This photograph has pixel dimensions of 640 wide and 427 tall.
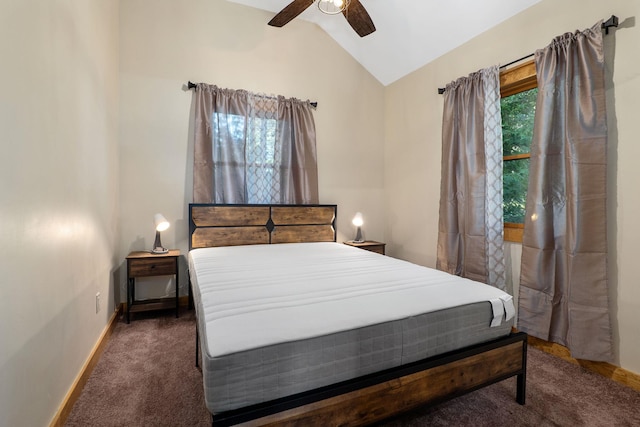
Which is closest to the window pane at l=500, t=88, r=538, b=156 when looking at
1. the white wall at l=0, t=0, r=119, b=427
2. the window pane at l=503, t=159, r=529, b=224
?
the window pane at l=503, t=159, r=529, b=224

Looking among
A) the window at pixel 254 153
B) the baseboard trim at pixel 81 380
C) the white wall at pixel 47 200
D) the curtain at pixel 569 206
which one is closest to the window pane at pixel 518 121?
the curtain at pixel 569 206

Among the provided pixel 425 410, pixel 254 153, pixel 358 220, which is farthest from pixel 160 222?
pixel 425 410

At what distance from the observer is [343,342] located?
115 centimetres

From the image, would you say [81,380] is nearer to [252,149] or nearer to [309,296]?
[309,296]

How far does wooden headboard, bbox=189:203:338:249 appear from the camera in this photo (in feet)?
10.1

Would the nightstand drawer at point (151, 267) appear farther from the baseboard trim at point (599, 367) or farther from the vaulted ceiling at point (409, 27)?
the baseboard trim at point (599, 367)

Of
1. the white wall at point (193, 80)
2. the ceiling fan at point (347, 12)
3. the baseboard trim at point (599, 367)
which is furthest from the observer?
the white wall at point (193, 80)

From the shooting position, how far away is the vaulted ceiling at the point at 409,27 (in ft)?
8.79

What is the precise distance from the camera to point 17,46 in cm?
110

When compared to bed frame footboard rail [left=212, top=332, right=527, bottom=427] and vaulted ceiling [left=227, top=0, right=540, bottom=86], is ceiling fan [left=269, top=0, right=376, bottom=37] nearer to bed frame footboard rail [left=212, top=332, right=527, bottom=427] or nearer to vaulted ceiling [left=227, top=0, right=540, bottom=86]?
vaulted ceiling [left=227, top=0, right=540, bottom=86]

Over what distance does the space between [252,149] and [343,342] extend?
265 centimetres

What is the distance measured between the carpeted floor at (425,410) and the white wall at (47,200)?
0.70 feet

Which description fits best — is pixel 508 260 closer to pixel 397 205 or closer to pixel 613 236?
pixel 613 236

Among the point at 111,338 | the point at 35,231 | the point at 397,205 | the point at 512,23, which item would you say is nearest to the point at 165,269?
the point at 111,338
